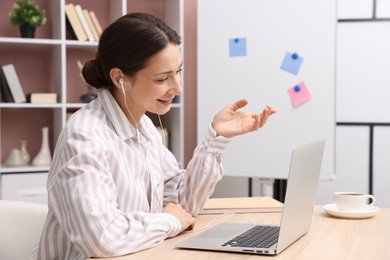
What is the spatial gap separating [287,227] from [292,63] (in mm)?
2010

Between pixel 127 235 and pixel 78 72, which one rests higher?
pixel 78 72

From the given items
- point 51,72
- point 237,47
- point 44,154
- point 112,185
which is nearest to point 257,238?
point 112,185

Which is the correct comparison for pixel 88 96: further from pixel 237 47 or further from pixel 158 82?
pixel 158 82

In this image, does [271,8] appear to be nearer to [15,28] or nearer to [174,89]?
[15,28]

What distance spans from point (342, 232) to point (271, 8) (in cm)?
193

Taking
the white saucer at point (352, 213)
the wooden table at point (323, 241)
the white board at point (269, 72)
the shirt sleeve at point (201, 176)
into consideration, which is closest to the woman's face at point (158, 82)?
the shirt sleeve at point (201, 176)

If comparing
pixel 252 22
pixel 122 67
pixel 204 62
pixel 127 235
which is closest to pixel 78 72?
pixel 204 62

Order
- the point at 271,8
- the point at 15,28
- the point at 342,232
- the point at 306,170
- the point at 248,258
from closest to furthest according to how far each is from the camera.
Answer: the point at 248,258, the point at 306,170, the point at 342,232, the point at 271,8, the point at 15,28

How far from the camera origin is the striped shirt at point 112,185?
1.38 meters

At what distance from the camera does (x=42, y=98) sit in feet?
10.9

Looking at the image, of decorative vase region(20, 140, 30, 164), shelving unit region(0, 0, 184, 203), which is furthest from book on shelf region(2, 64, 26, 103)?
decorative vase region(20, 140, 30, 164)

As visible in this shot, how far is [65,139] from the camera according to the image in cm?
149

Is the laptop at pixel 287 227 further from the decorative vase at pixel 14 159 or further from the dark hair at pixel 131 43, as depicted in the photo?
the decorative vase at pixel 14 159

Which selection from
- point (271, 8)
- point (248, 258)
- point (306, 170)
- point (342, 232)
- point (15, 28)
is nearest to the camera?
point (248, 258)
